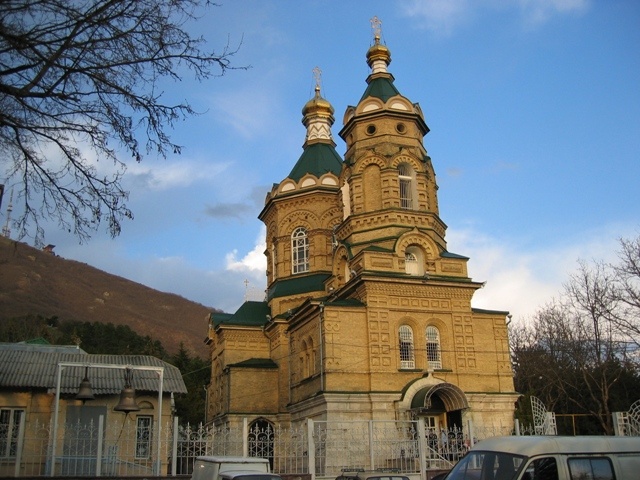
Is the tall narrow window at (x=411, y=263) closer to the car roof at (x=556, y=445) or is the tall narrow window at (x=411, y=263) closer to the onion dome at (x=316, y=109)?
the onion dome at (x=316, y=109)

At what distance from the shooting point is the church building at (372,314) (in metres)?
23.3

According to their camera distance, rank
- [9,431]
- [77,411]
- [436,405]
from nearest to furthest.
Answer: [9,431] < [77,411] < [436,405]

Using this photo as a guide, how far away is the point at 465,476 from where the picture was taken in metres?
8.46

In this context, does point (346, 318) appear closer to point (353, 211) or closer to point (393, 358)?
point (393, 358)

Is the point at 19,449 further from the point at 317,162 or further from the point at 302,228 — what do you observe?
the point at 317,162

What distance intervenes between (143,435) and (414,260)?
12932 millimetres

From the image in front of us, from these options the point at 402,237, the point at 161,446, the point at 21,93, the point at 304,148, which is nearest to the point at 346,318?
the point at 402,237

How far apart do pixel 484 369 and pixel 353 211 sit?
809cm

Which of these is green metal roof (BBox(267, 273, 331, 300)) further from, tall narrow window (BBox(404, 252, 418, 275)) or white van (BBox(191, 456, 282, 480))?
white van (BBox(191, 456, 282, 480))

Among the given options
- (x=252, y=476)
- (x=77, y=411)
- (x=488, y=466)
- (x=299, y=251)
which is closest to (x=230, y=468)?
(x=252, y=476)

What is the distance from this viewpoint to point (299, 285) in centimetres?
3142

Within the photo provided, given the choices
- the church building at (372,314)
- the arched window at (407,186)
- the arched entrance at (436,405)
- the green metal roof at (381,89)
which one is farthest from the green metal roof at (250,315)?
the green metal roof at (381,89)

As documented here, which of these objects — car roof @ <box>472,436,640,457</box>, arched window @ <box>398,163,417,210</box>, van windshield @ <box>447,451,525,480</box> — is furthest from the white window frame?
van windshield @ <box>447,451,525,480</box>

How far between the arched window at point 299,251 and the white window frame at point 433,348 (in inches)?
363
